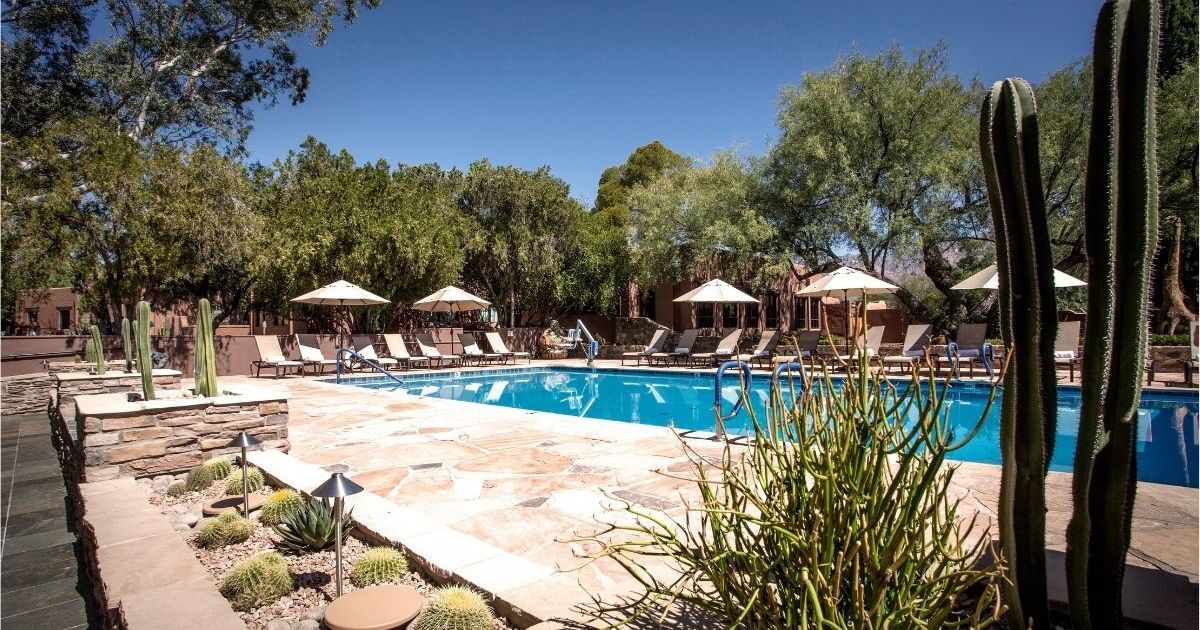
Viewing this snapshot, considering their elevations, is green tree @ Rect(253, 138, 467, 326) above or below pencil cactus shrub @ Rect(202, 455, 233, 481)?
above

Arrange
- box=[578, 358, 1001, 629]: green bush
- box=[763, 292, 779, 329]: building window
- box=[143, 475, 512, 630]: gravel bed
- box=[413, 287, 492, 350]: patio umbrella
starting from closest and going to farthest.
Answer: box=[578, 358, 1001, 629]: green bush
box=[143, 475, 512, 630]: gravel bed
box=[413, 287, 492, 350]: patio umbrella
box=[763, 292, 779, 329]: building window

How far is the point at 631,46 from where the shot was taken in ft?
54.5

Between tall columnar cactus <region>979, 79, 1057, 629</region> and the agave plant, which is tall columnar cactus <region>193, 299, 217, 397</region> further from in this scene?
tall columnar cactus <region>979, 79, 1057, 629</region>

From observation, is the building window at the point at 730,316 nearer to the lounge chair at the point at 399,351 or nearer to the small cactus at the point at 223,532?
the lounge chair at the point at 399,351

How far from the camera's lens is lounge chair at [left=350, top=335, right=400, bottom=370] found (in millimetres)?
15298

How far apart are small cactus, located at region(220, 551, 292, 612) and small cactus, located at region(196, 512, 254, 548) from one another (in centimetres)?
67

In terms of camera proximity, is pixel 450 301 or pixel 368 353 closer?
pixel 368 353

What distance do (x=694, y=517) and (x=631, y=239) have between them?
748 inches

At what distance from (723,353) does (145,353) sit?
1238 cm

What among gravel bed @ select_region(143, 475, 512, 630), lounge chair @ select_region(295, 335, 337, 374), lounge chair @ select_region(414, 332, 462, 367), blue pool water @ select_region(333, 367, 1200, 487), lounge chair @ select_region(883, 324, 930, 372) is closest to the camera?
gravel bed @ select_region(143, 475, 512, 630)

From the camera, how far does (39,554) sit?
402 cm

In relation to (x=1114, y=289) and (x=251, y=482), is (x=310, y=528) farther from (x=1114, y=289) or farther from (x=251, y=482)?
(x=1114, y=289)

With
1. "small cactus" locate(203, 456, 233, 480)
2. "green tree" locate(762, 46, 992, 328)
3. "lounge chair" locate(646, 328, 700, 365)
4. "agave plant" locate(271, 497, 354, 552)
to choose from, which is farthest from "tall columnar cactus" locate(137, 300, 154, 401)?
"green tree" locate(762, 46, 992, 328)

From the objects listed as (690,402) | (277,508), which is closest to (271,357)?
(690,402)
